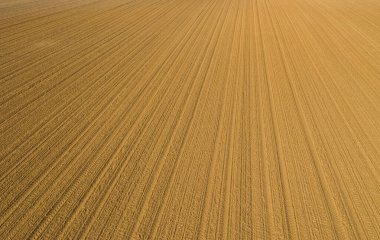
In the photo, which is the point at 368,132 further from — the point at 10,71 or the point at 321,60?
the point at 10,71

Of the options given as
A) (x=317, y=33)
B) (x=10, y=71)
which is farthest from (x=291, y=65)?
(x=10, y=71)

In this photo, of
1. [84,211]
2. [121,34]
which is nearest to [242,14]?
[121,34]

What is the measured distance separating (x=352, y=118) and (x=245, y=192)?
3.19 meters

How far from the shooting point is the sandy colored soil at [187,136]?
12.4 feet

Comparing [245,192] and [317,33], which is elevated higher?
[317,33]

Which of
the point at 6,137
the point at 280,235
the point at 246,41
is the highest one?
the point at 246,41

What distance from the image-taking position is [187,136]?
17.3 ft

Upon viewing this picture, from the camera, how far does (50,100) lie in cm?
621

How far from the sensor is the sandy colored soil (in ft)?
12.4

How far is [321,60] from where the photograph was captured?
8633 mm

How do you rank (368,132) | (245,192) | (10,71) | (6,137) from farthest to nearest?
(10,71) → (368,132) → (6,137) → (245,192)

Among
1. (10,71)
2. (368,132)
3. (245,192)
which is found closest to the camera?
(245,192)

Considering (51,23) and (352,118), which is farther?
(51,23)

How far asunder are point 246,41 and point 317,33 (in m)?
3.25
